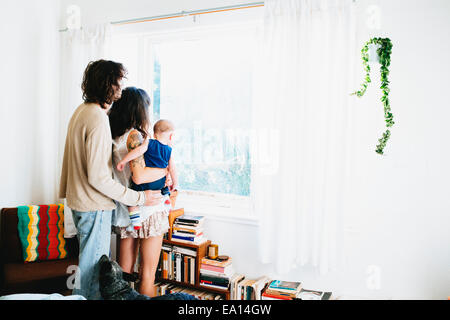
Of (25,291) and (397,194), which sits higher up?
(397,194)

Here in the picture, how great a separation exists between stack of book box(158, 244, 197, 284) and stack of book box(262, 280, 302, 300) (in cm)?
59

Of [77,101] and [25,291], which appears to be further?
[77,101]

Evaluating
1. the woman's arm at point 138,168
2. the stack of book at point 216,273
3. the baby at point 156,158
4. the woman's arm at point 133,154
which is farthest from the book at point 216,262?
the woman's arm at point 133,154

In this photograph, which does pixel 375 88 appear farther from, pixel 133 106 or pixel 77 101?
pixel 77 101

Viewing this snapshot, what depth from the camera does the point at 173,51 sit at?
318 cm

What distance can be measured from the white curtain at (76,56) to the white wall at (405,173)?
216cm

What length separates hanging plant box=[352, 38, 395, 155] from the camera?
2.07 metres

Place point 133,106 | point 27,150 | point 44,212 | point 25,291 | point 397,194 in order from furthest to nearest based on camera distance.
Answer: point 27,150, point 44,212, point 25,291, point 397,194, point 133,106

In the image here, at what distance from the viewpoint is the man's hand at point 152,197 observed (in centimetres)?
208

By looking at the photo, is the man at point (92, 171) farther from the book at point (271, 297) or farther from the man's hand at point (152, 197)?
the book at point (271, 297)

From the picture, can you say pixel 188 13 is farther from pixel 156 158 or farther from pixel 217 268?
pixel 217 268

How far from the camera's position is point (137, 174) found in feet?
6.74

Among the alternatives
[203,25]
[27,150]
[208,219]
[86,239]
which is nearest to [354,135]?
[208,219]

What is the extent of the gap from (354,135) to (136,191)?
4.78 ft
